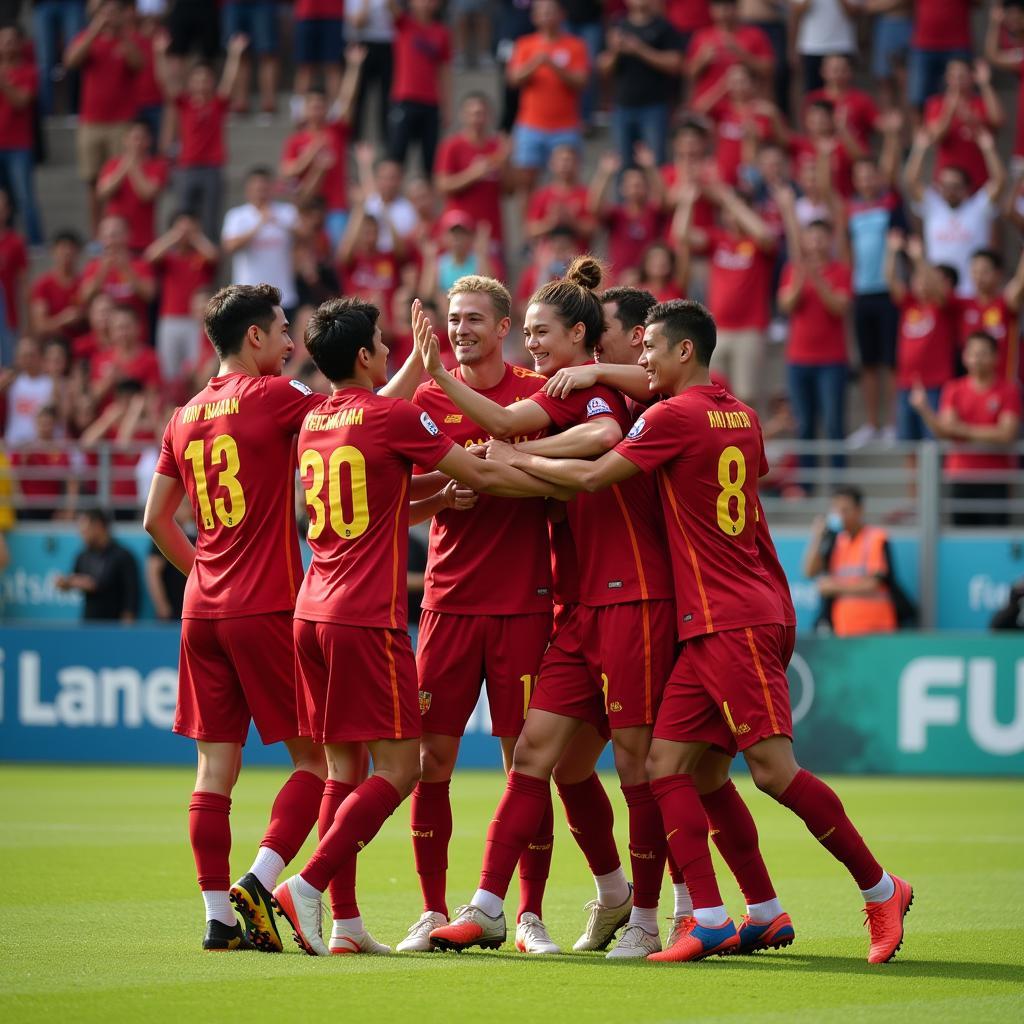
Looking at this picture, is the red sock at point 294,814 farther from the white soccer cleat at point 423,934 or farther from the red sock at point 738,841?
the red sock at point 738,841

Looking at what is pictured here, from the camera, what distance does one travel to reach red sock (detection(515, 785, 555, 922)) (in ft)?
23.7

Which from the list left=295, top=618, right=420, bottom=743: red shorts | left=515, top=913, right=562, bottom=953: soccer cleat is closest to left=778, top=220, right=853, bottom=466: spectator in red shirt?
left=515, top=913, right=562, bottom=953: soccer cleat

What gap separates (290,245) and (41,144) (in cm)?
544

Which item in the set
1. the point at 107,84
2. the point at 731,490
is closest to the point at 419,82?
the point at 107,84

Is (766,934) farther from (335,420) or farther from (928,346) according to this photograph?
(928,346)

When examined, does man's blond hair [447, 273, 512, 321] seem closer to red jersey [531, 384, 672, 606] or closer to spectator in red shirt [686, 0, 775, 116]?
red jersey [531, 384, 672, 606]

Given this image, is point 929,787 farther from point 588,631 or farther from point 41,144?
point 41,144

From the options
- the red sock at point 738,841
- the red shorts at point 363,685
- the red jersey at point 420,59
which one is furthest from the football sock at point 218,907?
the red jersey at point 420,59

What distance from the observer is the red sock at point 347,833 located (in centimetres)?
664

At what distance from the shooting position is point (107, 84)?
21.2 m

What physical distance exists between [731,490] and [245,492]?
1.88 meters

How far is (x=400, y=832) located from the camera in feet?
38.0

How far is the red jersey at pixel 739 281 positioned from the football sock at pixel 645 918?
409 inches

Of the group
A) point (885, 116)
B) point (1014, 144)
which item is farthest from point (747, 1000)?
point (1014, 144)
